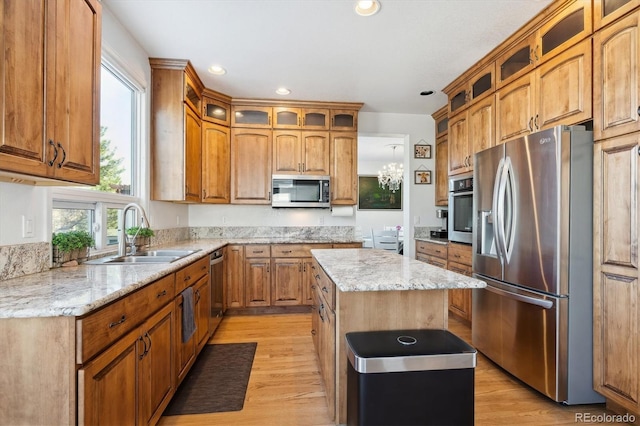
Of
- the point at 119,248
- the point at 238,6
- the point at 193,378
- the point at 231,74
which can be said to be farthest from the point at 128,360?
the point at 231,74

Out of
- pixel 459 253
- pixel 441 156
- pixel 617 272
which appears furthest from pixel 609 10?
pixel 441 156

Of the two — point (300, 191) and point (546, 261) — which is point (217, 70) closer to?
point (300, 191)

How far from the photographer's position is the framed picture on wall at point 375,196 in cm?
859

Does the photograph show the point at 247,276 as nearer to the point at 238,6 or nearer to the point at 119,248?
the point at 119,248

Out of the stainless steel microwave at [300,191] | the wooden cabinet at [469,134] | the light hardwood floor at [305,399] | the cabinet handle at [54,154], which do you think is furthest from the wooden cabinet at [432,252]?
the cabinet handle at [54,154]

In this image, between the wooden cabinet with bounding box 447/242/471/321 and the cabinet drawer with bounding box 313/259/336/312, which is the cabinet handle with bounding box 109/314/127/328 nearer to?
the cabinet drawer with bounding box 313/259/336/312

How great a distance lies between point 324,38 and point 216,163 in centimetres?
205

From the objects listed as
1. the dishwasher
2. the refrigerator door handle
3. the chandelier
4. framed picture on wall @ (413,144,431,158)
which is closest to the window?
the dishwasher

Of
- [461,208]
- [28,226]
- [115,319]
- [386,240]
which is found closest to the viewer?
[115,319]

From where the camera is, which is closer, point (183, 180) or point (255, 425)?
point (255, 425)

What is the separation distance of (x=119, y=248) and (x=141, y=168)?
951 millimetres

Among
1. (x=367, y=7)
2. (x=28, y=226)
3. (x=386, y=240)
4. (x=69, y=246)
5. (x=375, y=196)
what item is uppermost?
(x=367, y=7)

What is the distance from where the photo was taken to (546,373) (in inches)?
78.7

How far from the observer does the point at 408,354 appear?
1288 mm
